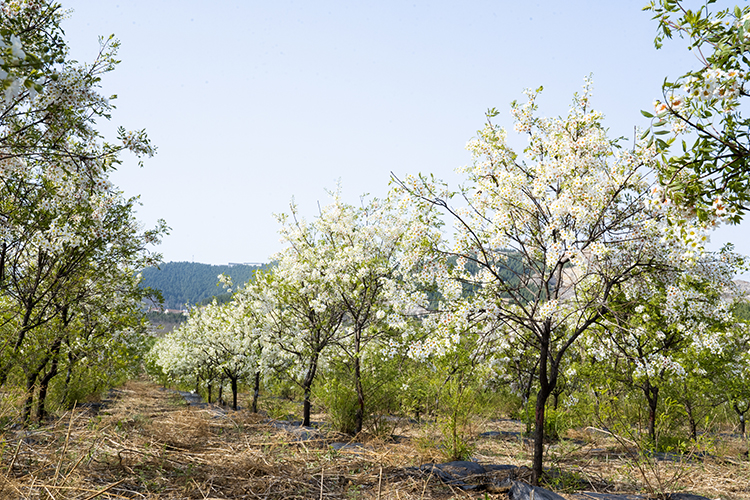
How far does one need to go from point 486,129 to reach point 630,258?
2.69 metres

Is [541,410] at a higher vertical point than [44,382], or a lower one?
higher

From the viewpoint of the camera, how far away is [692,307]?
746 cm

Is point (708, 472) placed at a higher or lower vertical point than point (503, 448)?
higher

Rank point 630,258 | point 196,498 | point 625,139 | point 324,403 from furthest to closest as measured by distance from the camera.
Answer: point 324,403 < point 625,139 < point 630,258 < point 196,498

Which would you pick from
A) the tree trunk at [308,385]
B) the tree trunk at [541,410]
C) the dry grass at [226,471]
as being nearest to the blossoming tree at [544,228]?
the tree trunk at [541,410]

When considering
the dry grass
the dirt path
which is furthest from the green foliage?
the dirt path

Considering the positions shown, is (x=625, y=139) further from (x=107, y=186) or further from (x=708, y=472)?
(x=107, y=186)

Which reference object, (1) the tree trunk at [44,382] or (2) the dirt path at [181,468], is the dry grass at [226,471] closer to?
(2) the dirt path at [181,468]

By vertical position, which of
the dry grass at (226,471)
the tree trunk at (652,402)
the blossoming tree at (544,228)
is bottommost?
the dry grass at (226,471)

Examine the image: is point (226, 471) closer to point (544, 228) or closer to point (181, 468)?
point (181, 468)

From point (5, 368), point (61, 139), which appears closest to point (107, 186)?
point (61, 139)

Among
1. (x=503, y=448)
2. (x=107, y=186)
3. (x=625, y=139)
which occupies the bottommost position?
(x=503, y=448)

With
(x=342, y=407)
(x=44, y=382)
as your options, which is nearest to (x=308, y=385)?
(x=342, y=407)

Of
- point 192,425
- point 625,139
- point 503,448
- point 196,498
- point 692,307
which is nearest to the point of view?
point 196,498
